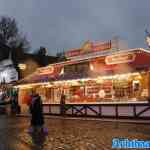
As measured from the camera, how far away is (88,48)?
3058 centimetres

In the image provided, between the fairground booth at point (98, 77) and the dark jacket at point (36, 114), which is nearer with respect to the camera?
the dark jacket at point (36, 114)

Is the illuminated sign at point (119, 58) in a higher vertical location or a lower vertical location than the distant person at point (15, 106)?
higher

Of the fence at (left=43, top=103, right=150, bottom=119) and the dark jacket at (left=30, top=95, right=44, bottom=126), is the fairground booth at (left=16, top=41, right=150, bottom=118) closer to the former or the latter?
the fence at (left=43, top=103, right=150, bottom=119)

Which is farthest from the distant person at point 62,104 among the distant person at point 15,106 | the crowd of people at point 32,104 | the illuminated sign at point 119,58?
→ the distant person at point 15,106

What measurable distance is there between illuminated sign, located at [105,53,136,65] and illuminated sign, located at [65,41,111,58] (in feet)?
7.82

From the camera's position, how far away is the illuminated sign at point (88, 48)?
29.1 m

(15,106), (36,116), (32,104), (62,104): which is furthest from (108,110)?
(15,106)

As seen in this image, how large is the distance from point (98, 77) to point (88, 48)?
548 centimetres

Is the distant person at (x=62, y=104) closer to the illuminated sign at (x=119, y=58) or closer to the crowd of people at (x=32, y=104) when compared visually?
the crowd of people at (x=32, y=104)

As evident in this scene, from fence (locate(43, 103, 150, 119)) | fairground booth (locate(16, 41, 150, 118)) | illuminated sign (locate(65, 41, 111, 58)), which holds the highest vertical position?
illuminated sign (locate(65, 41, 111, 58))

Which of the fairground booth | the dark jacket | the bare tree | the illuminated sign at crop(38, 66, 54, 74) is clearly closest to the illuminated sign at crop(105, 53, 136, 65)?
the fairground booth

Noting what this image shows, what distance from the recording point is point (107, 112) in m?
25.6

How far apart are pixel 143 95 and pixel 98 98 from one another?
14.2 ft

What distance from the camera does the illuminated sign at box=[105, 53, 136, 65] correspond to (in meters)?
25.1
